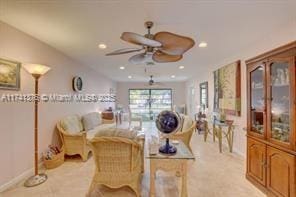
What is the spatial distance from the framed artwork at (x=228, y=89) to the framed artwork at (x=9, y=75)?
→ 4351 mm

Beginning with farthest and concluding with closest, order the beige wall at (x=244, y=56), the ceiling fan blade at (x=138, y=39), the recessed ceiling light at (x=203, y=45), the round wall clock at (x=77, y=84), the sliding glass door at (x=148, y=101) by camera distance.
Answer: the sliding glass door at (x=148, y=101), the round wall clock at (x=77, y=84), the recessed ceiling light at (x=203, y=45), the beige wall at (x=244, y=56), the ceiling fan blade at (x=138, y=39)

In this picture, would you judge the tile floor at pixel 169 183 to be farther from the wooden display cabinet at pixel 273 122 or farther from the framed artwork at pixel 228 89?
the framed artwork at pixel 228 89

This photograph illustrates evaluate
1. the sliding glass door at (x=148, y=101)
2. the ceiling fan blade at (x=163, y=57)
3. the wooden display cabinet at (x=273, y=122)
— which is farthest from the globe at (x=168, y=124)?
the sliding glass door at (x=148, y=101)

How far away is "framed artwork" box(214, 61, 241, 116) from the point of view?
4.61 metres

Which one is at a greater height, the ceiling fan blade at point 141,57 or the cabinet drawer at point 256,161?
the ceiling fan blade at point 141,57

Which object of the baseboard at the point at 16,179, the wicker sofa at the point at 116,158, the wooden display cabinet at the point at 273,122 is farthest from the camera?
the baseboard at the point at 16,179

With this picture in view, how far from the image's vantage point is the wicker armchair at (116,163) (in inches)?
99.3

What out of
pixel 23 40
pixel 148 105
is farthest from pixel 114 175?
pixel 148 105

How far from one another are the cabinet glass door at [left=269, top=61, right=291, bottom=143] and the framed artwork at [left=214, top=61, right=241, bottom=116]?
198cm

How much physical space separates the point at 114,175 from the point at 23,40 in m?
2.58

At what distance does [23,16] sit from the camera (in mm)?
2605

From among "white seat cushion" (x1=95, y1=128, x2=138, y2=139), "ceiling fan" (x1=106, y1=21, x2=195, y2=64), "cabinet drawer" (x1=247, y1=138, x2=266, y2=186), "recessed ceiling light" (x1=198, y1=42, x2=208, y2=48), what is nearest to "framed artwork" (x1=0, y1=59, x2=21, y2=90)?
"white seat cushion" (x1=95, y1=128, x2=138, y2=139)

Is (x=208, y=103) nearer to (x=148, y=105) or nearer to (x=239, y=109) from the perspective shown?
(x=239, y=109)

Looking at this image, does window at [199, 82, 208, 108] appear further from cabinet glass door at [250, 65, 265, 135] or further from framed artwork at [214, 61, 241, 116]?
cabinet glass door at [250, 65, 265, 135]
